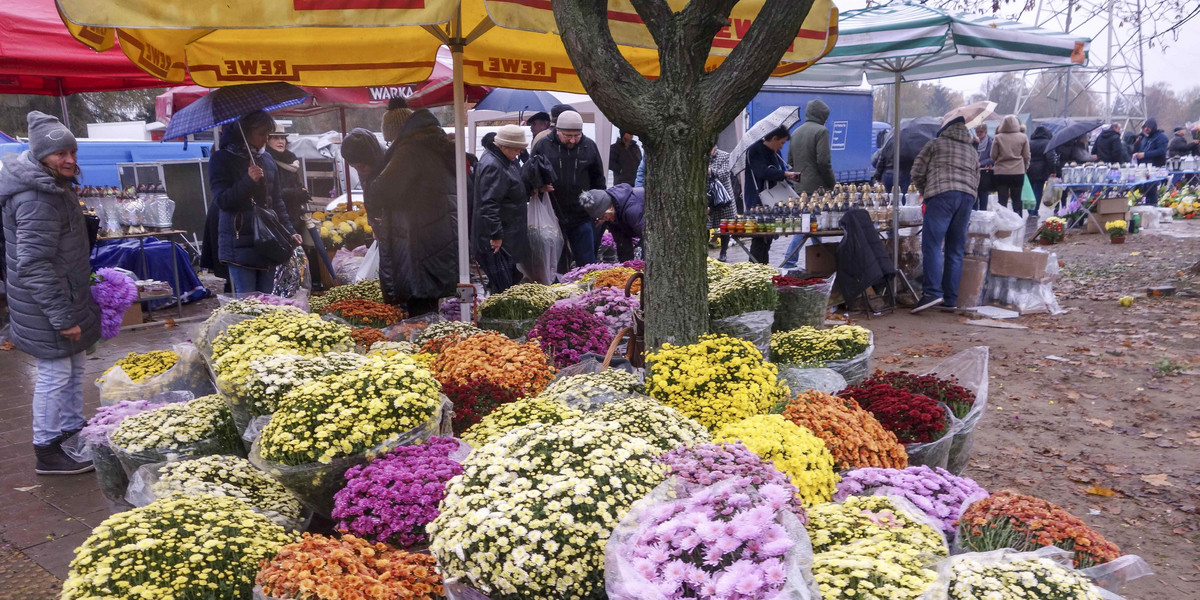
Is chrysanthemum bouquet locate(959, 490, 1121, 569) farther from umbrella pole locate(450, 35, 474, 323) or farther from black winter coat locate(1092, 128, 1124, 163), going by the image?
black winter coat locate(1092, 128, 1124, 163)

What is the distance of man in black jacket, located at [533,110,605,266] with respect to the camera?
27.8 ft

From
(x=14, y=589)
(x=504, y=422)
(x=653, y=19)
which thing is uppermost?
(x=653, y=19)

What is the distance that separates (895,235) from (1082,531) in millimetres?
7081

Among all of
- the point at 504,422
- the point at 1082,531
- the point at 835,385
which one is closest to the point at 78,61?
the point at 504,422

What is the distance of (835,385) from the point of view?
14.3 ft

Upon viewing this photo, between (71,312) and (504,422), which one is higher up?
(71,312)

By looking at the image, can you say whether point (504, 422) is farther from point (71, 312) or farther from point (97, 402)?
point (97, 402)

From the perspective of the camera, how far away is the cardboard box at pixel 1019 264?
912 centimetres

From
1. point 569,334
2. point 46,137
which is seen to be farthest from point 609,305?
point 46,137

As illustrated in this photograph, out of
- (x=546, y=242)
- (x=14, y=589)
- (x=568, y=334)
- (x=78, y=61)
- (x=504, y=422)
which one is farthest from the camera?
(x=546, y=242)

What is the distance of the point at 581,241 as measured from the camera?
9.12 metres

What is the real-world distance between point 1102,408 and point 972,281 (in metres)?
3.52

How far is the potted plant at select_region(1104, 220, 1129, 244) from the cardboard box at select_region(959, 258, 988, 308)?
7670 mm

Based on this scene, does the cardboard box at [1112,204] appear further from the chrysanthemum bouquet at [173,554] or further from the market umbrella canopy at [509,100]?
the chrysanthemum bouquet at [173,554]
